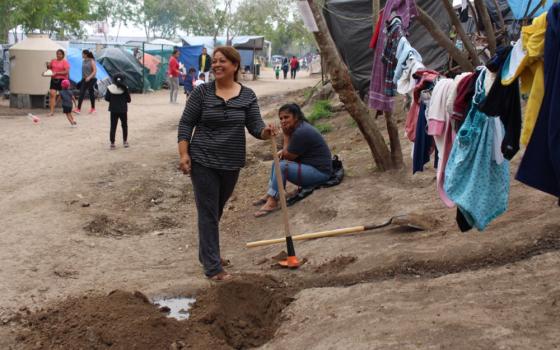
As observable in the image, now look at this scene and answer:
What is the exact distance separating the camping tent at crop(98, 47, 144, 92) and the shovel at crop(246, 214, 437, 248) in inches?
779

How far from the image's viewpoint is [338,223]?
6.68 m

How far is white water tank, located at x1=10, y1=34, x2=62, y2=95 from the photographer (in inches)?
705

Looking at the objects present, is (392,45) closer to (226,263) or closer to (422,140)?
(422,140)

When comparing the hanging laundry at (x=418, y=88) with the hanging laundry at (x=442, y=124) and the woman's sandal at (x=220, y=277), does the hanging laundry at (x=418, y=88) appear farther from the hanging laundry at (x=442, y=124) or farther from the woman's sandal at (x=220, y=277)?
the woman's sandal at (x=220, y=277)

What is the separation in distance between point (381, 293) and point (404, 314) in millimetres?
501

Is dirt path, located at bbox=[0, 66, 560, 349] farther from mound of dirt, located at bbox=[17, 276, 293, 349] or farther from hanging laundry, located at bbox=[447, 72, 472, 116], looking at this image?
hanging laundry, located at bbox=[447, 72, 472, 116]

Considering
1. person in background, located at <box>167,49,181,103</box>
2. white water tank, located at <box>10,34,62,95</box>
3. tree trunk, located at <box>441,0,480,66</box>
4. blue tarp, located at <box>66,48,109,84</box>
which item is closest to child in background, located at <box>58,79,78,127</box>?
white water tank, located at <box>10,34,62,95</box>

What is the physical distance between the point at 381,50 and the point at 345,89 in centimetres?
124

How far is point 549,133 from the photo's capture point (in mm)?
3326

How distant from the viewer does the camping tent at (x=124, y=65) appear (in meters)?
24.9

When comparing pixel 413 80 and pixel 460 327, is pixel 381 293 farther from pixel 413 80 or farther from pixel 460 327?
pixel 413 80

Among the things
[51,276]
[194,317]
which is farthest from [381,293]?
[51,276]

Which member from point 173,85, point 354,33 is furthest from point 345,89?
point 173,85

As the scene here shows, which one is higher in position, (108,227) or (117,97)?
(117,97)
